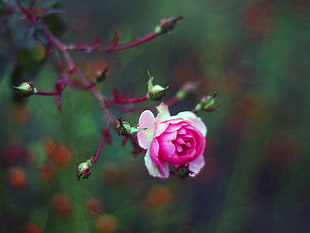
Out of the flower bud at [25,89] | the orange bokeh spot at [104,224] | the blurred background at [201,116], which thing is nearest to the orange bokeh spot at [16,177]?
the blurred background at [201,116]

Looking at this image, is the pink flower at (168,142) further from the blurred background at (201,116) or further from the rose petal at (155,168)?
the blurred background at (201,116)

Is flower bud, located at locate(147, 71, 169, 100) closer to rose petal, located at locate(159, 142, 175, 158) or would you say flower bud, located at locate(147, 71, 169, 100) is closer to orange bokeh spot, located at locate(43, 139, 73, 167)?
rose petal, located at locate(159, 142, 175, 158)

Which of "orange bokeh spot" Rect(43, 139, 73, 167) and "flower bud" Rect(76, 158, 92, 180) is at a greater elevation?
"flower bud" Rect(76, 158, 92, 180)

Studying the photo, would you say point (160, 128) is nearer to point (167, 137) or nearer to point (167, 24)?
point (167, 137)

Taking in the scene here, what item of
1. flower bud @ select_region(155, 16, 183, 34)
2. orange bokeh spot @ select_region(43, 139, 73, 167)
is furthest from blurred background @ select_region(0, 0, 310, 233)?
flower bud @ select_region(155, 16, 183, 34)

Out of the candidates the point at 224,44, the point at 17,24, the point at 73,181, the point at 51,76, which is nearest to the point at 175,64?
the point at 224,44

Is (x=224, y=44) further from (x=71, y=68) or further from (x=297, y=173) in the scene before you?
(x=71, y=68)
